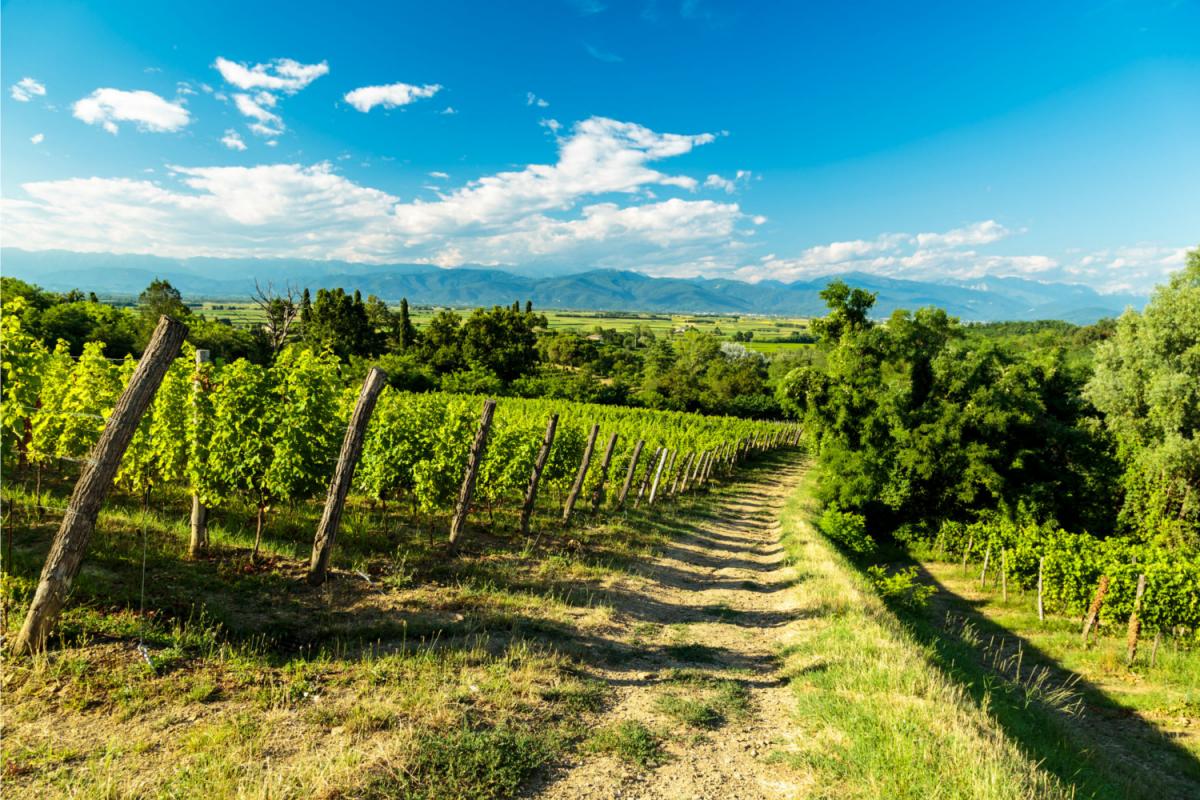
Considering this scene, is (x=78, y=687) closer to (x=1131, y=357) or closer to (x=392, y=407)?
(x=392, y=407)

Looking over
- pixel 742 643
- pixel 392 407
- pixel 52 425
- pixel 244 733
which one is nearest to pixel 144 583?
pixel 244 733

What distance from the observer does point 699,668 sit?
7539mm

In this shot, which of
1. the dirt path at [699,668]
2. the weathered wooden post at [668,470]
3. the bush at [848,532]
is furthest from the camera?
the weathered wooden post at [668,470]

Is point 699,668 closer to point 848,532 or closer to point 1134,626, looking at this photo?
point 1134,626

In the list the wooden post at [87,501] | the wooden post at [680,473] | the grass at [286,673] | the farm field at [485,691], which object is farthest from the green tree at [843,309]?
the wooden post at [87,501]

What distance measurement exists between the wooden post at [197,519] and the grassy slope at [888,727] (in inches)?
343

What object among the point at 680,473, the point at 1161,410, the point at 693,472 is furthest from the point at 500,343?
the point at 1161,410

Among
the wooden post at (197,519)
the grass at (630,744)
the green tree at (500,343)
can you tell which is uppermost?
the green tree at (500,343)

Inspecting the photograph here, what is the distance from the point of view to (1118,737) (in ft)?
30.8

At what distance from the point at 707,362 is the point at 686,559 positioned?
7395cm

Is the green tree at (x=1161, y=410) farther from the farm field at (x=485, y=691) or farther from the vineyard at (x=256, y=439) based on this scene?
the vineyard at (x=256, y=439)

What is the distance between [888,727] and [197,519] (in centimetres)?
981

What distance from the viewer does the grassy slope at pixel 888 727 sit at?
4.51 m

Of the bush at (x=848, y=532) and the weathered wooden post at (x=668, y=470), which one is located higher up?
the weathered wooden post at (x=668, y=470)
